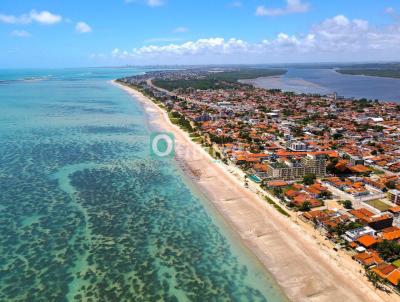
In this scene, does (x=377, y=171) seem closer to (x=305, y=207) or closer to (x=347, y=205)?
(x=347, y=205)

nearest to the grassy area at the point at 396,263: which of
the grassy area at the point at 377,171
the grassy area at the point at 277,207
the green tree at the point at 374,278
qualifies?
the green tree at the point at 374,278

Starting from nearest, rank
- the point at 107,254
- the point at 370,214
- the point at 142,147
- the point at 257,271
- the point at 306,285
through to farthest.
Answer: the point at 306,285 → the point at 257,271 → the point at 107,254 → the point at 370,214 → the point at 142,147

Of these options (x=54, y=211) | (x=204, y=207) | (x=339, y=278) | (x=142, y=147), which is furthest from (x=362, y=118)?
(x=54, y=211)

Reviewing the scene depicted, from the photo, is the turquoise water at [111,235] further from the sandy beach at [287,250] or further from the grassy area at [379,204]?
Answer: the grassy area at [379,204]

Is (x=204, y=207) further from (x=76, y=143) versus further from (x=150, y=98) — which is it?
(x=150, y=98)

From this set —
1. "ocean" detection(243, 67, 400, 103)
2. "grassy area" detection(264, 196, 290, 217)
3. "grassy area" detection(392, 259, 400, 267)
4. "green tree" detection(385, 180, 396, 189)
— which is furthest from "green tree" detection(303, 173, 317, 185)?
"ocean" detection(243, 67, 400, 103)

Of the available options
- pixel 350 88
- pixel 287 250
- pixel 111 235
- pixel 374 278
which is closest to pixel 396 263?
pixel 374 278
